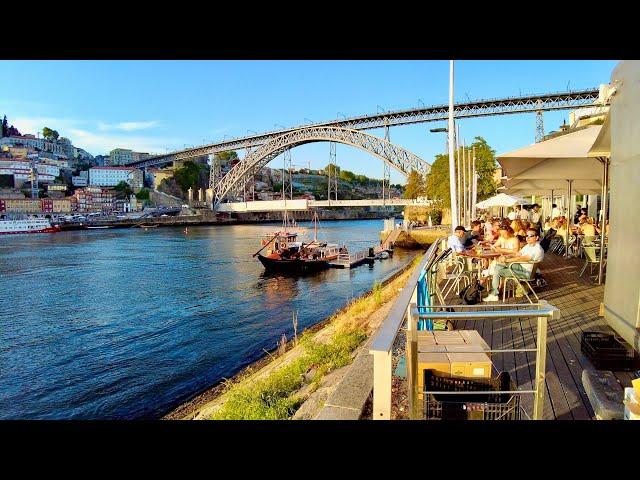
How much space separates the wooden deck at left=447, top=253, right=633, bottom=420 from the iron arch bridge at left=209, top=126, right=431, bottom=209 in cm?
4964

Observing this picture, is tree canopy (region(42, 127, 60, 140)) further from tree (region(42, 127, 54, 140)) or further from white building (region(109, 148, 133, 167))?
white building (region(109, 148, 133, 167))

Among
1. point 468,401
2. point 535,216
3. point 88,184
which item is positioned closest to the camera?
point 468,401

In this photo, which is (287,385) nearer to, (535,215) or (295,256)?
(535,215)

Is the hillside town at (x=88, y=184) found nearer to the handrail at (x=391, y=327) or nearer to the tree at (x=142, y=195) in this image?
the tree at (x=142, y=195)

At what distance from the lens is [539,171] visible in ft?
22.8

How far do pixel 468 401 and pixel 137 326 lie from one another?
13.4m

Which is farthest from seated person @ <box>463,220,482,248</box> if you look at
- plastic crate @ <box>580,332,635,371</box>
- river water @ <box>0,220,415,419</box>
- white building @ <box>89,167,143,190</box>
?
white building @ <box>89,167,143,190</box>

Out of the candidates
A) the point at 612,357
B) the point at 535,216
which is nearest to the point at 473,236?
Result: the point at 612,357

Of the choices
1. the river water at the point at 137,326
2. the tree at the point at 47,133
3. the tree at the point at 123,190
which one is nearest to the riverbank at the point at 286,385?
the river water at the point at 137,326

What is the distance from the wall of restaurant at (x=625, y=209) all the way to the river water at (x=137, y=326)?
688 centimetres

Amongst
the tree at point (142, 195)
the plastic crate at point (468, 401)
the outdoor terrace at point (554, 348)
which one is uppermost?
the tree at point (142, 195)

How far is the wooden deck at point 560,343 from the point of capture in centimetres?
269

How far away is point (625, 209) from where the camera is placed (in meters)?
3.57
